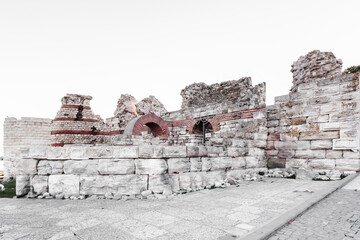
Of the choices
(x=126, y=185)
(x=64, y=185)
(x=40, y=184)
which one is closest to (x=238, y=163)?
(x=126, y=185)

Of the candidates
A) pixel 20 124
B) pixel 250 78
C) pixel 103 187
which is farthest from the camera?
pixel 20 124

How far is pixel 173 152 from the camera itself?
4.46 metres

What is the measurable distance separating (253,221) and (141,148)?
2368mm

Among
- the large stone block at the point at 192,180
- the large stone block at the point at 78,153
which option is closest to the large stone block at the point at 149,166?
the large stone block at the point at 192,180

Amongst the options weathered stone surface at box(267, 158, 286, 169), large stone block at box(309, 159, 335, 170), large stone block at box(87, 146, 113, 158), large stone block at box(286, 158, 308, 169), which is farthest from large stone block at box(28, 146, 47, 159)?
large stone block at box(309, 159, 335, 170)

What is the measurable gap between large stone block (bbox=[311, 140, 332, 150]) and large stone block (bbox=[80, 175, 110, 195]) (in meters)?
5.76

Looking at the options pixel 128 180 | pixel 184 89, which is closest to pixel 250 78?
pixel 184 89

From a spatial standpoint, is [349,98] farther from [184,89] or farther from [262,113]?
[184,89]

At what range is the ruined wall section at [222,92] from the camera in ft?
31.4

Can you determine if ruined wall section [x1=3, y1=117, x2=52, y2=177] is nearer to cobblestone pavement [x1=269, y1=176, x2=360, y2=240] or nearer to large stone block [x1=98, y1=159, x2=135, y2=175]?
large stone block [x1=98, y1=159, x2=135, y2=175]

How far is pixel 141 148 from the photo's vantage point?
4.20 metres

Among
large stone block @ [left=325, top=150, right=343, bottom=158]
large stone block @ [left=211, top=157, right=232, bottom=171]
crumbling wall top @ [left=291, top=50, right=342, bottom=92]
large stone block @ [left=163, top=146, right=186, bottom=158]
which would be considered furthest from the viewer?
crumbling wall top @ [left=291, top=50, right=342, bottom=92]

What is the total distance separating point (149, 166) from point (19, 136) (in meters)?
13.4

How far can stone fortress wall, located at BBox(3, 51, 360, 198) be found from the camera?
4.14 m
